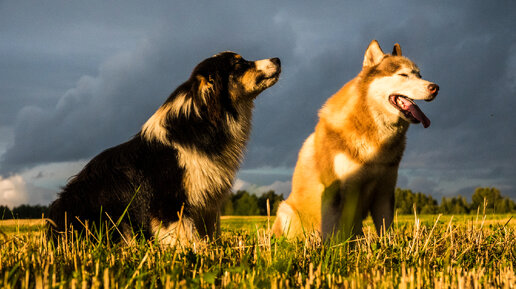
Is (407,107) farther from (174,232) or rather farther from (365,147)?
(174,232)

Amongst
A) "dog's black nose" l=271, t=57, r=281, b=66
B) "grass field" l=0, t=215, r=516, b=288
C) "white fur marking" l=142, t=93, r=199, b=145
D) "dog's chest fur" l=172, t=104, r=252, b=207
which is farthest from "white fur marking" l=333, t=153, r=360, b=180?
"white fur marking" l=142, t=93, r=199, b=145

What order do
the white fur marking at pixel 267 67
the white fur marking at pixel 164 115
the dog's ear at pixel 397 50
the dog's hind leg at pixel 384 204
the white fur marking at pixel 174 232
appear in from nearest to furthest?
1. the white fur marking at pixel 174 232
2. the white fur marking at pixel 164 115
3. the dog's hind leg at pixel 384 204
4. the white fur marking at pixel 267 67
5. the dog's ear at pixel 397 50

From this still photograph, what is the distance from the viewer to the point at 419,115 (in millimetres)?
4844

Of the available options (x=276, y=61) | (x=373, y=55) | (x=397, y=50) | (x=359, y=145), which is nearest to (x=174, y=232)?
(x=359, y=145)

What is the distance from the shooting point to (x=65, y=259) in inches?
126

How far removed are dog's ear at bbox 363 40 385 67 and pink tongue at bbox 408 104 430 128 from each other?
30.5 inches

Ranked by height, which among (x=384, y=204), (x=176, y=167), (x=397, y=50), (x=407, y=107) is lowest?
(x=384, y=204)

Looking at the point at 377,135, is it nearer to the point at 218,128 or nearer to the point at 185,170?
the point at 218,128

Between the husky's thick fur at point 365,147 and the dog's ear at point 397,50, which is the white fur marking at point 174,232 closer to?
the husky's thick fur at point 365,147

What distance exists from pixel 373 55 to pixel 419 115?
1.02m

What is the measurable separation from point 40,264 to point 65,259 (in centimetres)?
30

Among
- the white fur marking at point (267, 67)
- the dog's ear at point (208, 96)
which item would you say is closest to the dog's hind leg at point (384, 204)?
the white fur marking at point (267, 67)

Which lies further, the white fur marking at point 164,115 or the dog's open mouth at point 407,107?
the dog's open mouth at point 407,107

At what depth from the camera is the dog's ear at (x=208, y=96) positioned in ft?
15.4
